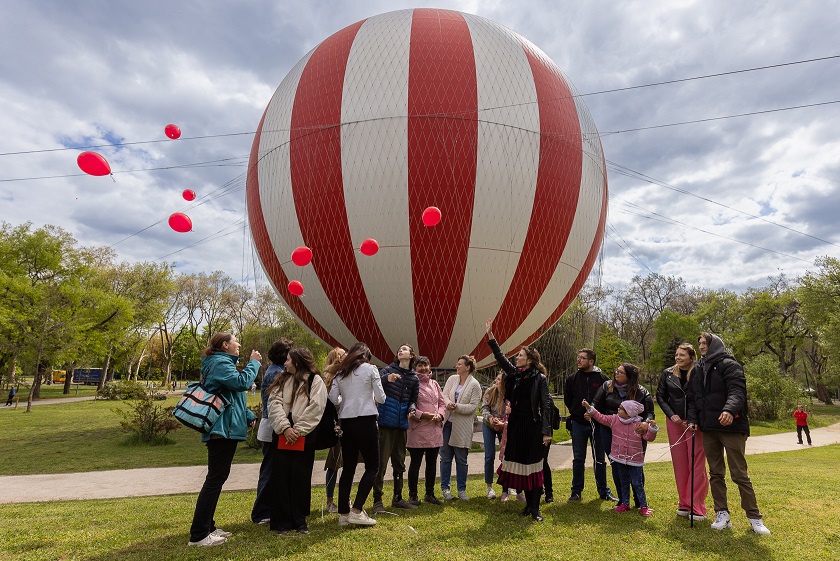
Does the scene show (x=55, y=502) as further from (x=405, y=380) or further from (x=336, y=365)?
(x=405, y=380)

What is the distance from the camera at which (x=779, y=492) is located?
517 centimetres

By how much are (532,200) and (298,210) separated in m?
3.49

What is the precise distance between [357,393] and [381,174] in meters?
3.85

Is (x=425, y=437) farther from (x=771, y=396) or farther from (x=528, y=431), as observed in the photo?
(x=771, y=396)

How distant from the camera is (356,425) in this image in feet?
12.3

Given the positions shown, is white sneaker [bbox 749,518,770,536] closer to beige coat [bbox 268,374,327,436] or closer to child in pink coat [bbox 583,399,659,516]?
child in pink coat [bbox 583,399,659,516]

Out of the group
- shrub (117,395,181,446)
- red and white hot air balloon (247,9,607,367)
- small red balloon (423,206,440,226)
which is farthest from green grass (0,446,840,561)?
A: shrub (117,395,181,446)

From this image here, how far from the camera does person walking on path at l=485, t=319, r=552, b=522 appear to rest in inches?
161

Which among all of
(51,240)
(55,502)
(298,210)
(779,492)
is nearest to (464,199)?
(298,210)

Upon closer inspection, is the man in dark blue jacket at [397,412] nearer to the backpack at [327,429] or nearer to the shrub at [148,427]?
the backpack at [327,429]

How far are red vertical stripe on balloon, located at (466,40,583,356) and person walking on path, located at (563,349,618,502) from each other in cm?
242

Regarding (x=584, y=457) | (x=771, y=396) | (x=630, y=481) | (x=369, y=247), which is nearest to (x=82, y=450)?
(x=369, y=247)

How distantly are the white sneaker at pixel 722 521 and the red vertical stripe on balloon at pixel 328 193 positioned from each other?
4.82 metres

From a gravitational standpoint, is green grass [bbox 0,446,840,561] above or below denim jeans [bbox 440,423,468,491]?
below
